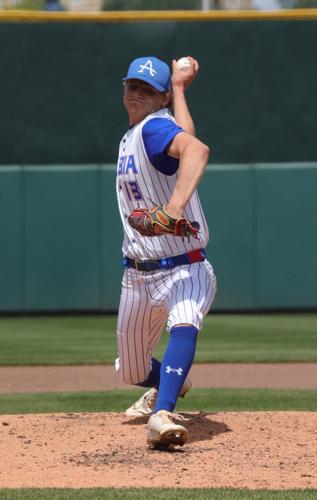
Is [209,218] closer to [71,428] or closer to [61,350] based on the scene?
[61,350]

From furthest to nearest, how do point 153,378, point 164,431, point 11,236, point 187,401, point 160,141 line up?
point 11,236 < point 187,401 < point 153,378 < point 160,141 < point 164,431

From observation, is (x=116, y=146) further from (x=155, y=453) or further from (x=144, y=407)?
(x=155, y=453)

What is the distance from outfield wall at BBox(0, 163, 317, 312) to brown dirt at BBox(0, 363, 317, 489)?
21.1 ft

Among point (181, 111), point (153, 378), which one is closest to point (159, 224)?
point (181, 111)

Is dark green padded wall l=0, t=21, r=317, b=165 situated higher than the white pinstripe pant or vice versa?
dark green padded wall l=0, t=21, r=317, b=165

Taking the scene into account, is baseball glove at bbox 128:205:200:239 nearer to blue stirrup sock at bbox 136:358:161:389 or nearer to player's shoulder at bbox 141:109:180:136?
player's shoulder at bbox 141:109:180:136

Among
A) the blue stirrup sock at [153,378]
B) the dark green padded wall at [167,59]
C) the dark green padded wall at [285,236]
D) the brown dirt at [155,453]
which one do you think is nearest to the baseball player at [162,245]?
the brown dirt at [155,453]

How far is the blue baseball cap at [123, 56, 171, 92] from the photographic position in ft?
16.8

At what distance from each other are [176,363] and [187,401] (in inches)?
86.7

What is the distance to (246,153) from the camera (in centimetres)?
1275

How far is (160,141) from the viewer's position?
4.99m

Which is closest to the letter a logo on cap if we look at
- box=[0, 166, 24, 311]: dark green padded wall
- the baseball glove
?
the baseball glove

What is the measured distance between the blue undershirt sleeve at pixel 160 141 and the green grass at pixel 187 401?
209 centimetres

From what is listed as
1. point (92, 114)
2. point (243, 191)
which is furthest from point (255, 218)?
point (92, 114)
